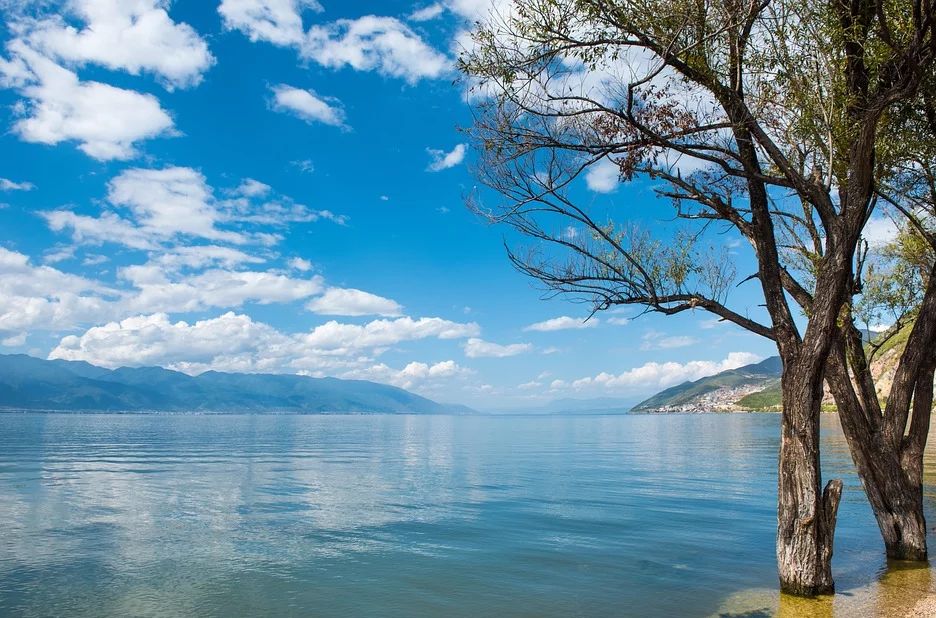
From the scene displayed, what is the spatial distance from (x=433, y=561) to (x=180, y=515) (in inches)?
531

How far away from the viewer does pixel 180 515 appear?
83.1ft

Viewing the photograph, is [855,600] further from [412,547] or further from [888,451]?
[412,547]

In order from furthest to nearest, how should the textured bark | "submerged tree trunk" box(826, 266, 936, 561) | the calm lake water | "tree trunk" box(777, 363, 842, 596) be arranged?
"submerged tree trunk" box(826, 266, 936, 561), the textured bark, the calm lake water, "tree trunk" box(777, 363, 842, 596)

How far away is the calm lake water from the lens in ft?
45.3

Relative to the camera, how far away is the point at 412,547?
19781 millimetres

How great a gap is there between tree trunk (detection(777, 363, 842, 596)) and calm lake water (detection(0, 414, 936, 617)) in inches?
28.4

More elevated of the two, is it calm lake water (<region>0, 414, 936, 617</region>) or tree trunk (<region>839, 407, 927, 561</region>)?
tree trunk (<region>839, 407, 927, 561</region>)

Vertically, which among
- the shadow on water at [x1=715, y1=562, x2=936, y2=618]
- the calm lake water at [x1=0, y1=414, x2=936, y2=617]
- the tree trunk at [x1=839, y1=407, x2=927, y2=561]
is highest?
the tree trunk at [x1=839, y1=407, x2=927, y2=561]

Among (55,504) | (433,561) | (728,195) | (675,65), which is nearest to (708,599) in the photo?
(433,561)

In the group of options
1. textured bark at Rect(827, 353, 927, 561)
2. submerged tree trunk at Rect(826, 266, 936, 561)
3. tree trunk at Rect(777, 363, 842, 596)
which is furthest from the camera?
submerged tree trunk at Rect(826, 266, 936, 561)

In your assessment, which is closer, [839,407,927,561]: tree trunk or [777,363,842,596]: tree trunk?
[777,363,842,596]: tree trunk

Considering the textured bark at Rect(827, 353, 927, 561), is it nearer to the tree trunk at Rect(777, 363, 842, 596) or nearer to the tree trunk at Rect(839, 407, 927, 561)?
the tree trunk at Rect(839, 407, 927, 561)

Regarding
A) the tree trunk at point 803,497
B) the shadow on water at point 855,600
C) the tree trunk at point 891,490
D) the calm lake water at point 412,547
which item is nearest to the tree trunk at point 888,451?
the tree trunk at point 891,490

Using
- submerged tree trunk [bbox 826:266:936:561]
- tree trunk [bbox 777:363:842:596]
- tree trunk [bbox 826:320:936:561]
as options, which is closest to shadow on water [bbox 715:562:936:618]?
tree trunk [bbox 777:363:842:596]
